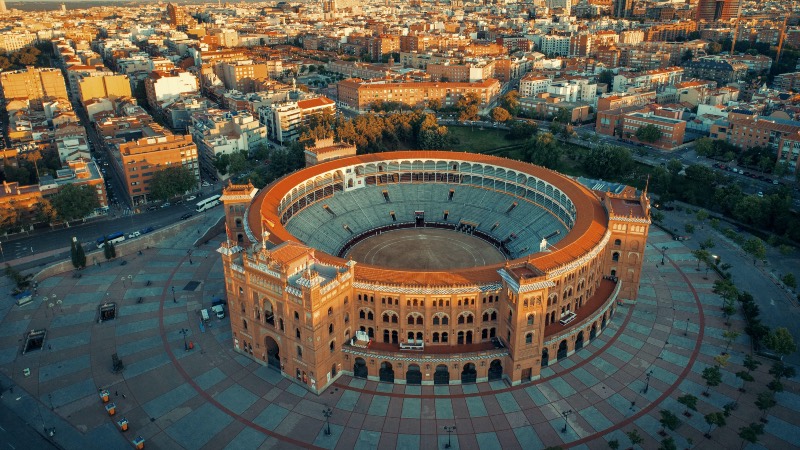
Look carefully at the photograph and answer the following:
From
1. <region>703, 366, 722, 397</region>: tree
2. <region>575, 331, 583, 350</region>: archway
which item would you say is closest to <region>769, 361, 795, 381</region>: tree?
<region>703, 366, 722, 397</region>: tree

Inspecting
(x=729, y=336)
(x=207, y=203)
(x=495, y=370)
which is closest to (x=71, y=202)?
(x=207, y=203)

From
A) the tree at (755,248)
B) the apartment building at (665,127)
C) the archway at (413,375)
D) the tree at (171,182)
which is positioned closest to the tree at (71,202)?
the tree at (171,182)

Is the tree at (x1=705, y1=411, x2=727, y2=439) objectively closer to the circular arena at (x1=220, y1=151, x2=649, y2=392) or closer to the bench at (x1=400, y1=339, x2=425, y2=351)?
the circular arena at (x1=220, y1=151, x2=649, y2=392)

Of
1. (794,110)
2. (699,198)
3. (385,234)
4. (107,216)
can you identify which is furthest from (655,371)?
(794,110)

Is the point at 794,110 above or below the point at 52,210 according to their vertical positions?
above

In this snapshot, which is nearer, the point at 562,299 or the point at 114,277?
the point at 562,299

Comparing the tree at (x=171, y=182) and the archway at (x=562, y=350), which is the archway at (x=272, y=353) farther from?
the tree at (x=171, y=182)

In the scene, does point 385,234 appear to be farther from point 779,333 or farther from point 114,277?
point 779,333
